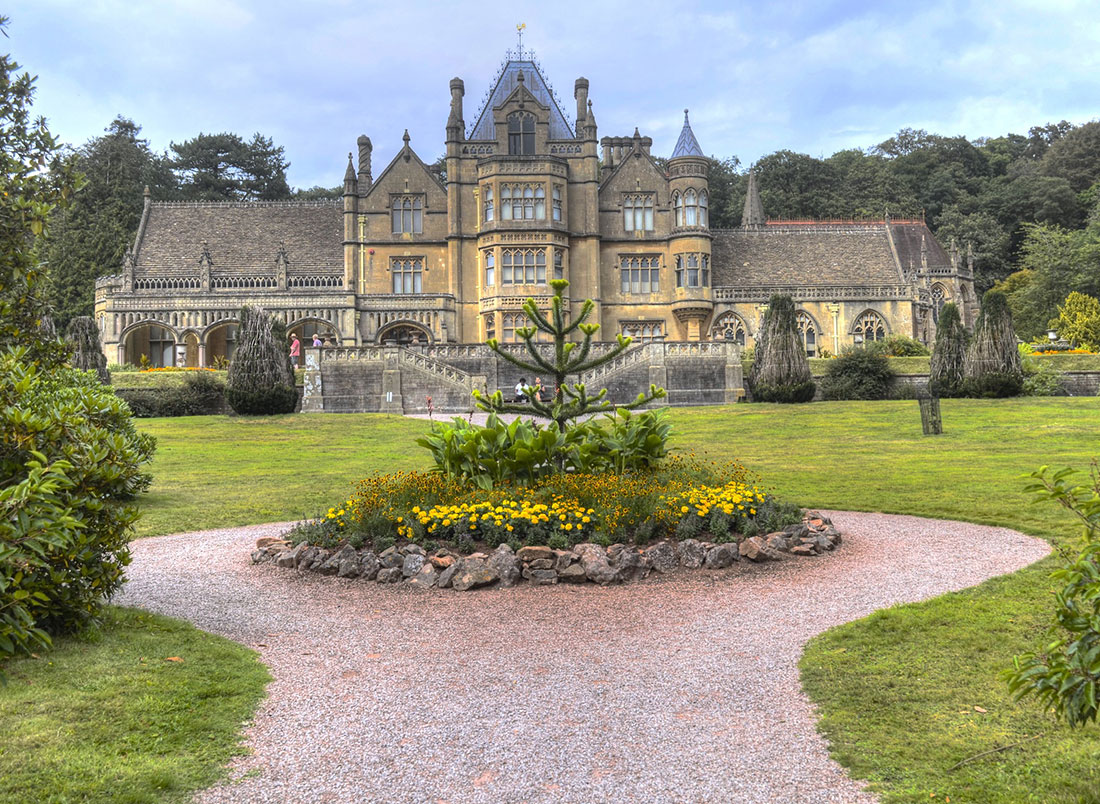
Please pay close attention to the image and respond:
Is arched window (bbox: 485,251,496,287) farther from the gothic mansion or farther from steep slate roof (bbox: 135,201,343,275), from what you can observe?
steep slate roof (bbox: 135,201,343,275)

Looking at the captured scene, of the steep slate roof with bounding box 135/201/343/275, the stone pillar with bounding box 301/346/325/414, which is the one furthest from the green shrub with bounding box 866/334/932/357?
the steep slate roof with bounding box 135/201/343/275

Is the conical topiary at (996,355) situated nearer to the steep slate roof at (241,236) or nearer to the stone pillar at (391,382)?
the stone pillar at (391,382)

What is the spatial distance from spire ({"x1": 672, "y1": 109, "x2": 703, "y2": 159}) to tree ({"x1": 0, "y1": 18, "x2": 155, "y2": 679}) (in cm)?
4626

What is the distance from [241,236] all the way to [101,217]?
44.8 ft

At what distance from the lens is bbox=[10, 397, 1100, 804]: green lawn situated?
17.2 ft

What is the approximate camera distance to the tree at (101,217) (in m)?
57.0

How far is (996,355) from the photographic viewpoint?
111 ft

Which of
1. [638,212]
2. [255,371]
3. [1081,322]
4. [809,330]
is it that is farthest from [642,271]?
[255,371]

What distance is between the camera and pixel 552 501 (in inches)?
452

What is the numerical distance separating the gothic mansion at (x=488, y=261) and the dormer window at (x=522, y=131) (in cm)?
7

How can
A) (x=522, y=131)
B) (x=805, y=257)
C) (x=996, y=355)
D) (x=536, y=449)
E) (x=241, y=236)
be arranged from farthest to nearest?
(x=805, y=257) < (x=241, y=236) < (x=522, y=131) < (x=996, y=355) < (x=536, y=449)

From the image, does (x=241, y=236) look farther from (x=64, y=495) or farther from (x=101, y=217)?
(x=64, y=495)

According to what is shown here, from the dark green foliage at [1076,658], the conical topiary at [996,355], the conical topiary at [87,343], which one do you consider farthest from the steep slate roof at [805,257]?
the dark green foliage at [1076,658]

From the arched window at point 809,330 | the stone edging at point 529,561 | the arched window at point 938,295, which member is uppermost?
the arched window at point 938,295
